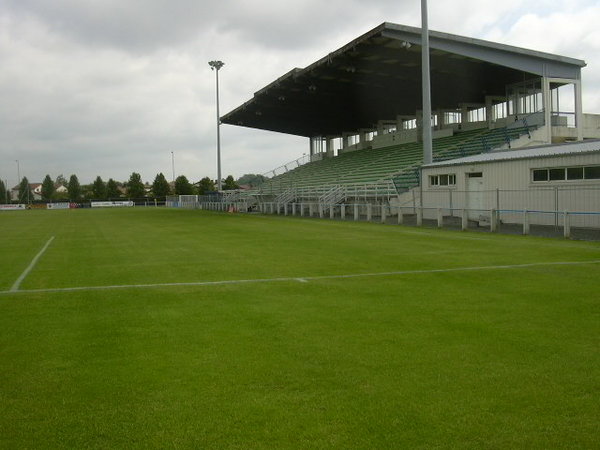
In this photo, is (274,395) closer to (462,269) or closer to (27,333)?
(27,333)

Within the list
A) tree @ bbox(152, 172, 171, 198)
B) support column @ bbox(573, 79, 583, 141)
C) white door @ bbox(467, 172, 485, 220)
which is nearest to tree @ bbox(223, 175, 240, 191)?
tree @ bbox(152, 172, 171, 198)

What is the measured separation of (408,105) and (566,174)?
31.7 m

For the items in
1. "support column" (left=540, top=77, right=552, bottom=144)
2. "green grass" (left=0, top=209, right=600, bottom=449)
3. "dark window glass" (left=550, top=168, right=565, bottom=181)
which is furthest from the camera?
"support column" (left=540, top=77, right=552, bottom=144)

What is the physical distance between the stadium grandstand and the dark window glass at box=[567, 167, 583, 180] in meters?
10.3

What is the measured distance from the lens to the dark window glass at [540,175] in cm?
2367

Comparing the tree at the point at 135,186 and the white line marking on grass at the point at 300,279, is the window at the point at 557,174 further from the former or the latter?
the tree at the point at 135,186

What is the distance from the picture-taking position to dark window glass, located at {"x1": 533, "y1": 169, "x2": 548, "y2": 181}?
23672mm

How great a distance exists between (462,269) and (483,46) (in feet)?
87.3

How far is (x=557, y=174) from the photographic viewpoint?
23.0m

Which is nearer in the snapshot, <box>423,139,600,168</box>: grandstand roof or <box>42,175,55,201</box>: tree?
<box>423,139,600,168</box>: grandstand roof

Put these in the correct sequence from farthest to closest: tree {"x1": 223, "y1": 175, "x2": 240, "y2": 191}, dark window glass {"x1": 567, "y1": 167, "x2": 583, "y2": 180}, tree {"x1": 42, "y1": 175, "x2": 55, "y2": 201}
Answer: tree {"x1": 42, "y1": 175, "x2": 55, "y2": 201}, tree {"x1": 223, "y1": 175, "x2": 240, "y2": 191}, dark window glass {"x1": 567, "y1": 167, "x2": 583, "y2": 180}

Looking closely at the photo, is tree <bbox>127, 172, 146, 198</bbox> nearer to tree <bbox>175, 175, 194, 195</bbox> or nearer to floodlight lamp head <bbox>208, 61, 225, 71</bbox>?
tree <bbox>175, 175, 194, 195</bbox>

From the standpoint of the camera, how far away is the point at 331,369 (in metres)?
5.43

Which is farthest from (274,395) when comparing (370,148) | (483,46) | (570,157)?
(370,148)
